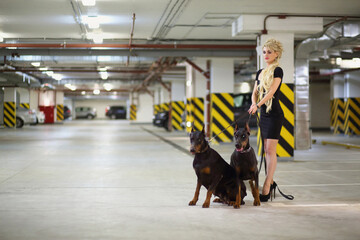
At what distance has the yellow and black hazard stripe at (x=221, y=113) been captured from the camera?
619 inches

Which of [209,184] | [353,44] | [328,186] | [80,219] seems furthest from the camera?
[353,44]

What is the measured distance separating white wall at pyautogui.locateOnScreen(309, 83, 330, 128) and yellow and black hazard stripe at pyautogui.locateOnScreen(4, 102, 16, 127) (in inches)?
699

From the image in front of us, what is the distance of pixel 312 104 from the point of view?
29078 millimetres

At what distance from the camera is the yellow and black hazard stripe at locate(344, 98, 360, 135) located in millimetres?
20984

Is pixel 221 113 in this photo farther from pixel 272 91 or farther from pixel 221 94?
pixel 272 91

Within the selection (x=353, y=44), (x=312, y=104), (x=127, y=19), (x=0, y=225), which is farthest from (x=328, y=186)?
(x=312, y=104)

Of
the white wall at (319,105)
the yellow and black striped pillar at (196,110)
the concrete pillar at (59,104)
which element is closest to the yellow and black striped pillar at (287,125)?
the yellow and black striped pillar at (196,110)

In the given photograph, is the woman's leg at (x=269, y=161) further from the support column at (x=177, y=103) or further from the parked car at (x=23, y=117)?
the parked car at (x=23, y=117)

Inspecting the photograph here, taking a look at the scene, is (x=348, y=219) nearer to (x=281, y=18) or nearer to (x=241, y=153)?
(x=241, y=153)

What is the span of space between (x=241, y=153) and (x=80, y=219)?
1.70 m

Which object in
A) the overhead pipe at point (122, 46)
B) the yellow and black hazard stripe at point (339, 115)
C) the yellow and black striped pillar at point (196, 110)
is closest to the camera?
the overhead pipe at point (122, 46)

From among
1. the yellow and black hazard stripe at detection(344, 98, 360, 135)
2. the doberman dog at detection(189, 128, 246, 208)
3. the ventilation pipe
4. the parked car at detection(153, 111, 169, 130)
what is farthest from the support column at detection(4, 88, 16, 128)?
the doberman dog at detection(189, 128, 246, 208)

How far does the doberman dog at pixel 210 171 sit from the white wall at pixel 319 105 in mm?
25180

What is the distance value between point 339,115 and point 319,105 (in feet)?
22.4
